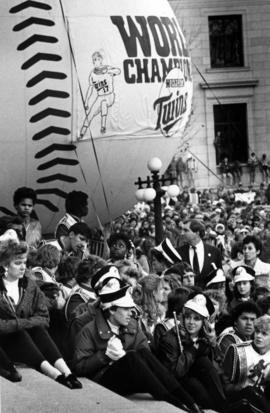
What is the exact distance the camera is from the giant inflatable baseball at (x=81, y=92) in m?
17.5

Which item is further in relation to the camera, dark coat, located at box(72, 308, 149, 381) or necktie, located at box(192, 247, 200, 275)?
necktie, located at box(192, 247, 200, 275)

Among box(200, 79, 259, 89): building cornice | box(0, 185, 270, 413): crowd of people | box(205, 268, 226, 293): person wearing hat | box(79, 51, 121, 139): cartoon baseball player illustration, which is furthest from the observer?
box(200, 79, 259, 89): building cornice

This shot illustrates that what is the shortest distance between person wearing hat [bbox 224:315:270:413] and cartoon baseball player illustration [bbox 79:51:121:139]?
554 centimetres

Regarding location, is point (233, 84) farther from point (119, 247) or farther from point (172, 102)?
point (119, 247)

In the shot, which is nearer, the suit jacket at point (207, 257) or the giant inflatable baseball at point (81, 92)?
the giant inflatable baseball at point (81, 92)

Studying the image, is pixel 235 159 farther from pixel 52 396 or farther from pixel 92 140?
pixel 52 396

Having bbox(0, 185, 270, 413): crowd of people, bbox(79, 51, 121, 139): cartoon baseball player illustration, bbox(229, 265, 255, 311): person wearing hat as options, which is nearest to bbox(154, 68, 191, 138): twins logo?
bbox(79, 51, 121, 139): cartoon baseball player illustration

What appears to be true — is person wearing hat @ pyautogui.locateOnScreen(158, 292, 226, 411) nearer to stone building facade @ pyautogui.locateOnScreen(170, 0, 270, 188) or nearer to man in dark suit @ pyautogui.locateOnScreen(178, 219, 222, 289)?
man in dark suit @ pyautogui.locateOnScreen(178, 219, 222, 289)

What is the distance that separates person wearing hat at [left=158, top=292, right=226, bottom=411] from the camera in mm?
12398

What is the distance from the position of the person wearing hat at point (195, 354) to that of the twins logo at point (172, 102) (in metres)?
6.30

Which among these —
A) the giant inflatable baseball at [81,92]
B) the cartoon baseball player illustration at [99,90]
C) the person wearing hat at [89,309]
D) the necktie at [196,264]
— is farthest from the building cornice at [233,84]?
the person wearing hat at [89,309]

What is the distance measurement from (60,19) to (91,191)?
209cm

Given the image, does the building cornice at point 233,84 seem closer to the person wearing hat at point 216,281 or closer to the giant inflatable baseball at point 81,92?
the giant inflatable baseball at point 81,92

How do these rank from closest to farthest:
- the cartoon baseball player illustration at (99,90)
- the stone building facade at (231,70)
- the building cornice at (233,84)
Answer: the cartoon baseball player illustration at (99,90) → the stone building facade at (231,70) → the building cornice at (233,84)
